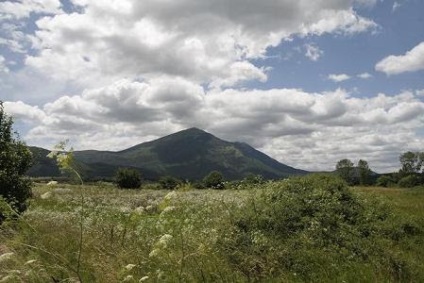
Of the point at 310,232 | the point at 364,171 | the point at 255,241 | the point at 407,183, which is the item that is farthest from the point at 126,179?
the point at 364,171

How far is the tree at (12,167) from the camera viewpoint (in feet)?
60.0

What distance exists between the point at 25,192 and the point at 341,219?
12787 mm

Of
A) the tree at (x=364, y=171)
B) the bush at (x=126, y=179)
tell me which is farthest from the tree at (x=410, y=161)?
the bush at (x=126, y=179)

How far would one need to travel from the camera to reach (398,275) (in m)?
9.35

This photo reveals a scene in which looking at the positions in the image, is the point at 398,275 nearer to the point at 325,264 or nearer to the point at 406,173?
the point at 325,264

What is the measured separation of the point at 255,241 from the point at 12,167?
11927mm

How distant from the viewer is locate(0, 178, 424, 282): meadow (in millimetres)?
8219

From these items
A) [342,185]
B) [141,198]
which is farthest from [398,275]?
[141,198]

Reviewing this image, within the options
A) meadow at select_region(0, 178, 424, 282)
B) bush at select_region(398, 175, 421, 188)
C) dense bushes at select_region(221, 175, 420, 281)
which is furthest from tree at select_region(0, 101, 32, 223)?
bush at select_region(398, 175, 421, 188)

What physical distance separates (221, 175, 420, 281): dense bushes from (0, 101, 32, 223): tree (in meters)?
9.97

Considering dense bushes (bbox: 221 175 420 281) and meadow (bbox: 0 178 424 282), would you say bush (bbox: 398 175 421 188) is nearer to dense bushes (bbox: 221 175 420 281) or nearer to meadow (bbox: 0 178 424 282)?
dense bushes (bbox: 221 175 420 281)

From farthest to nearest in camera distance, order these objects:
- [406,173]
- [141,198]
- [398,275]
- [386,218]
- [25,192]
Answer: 1. [406,173]
2. [141,198]
3. [25,192]
4. [386,218]
5. [398,275]

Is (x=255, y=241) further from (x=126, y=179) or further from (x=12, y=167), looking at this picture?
(x=126, y=179)

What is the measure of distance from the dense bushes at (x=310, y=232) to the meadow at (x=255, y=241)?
3 centimetres
